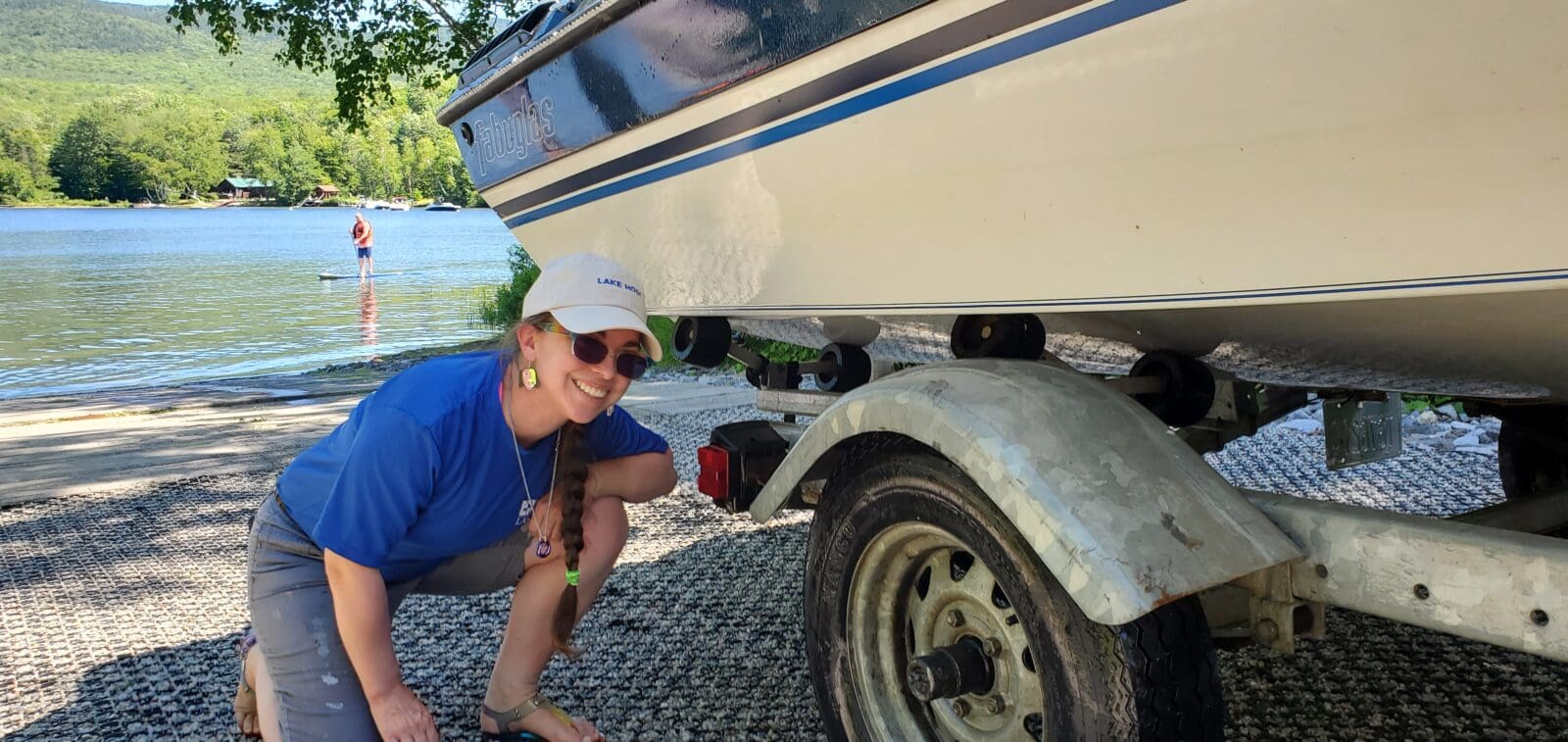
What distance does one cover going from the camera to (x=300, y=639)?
2.42 m

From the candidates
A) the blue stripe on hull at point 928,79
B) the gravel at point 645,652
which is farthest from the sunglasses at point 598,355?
the gravel at point 645,652

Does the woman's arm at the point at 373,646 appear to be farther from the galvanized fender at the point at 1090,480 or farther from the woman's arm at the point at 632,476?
the galvanized fender at the point at 1090,480

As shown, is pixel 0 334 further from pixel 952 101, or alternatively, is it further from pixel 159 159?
pixel 159 159

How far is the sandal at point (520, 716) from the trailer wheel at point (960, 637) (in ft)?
2.20

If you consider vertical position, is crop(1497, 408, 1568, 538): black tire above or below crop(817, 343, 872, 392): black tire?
below

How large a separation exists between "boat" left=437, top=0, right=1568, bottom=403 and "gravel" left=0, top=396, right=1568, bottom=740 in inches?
36.1

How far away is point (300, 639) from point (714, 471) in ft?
3.56

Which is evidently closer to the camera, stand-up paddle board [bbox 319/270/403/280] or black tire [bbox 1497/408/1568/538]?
black tire [bbox 1497/408/1568/538]

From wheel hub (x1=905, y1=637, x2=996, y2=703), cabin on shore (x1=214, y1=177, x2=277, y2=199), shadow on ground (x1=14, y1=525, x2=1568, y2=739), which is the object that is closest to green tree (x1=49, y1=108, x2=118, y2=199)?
cabin on shore (x1=214, y1=177, x2=277, y2=199)

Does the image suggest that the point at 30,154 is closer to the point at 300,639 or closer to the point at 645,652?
the point at 645,652

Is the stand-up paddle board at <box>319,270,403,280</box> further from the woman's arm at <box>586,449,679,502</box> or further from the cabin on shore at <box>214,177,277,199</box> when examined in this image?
the cabin on shore at <box>214,177,277,199</box>

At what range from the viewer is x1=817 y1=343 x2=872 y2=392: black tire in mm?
3492

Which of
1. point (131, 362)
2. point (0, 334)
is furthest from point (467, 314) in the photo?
point (0, 334)

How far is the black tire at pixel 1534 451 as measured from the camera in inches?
130
